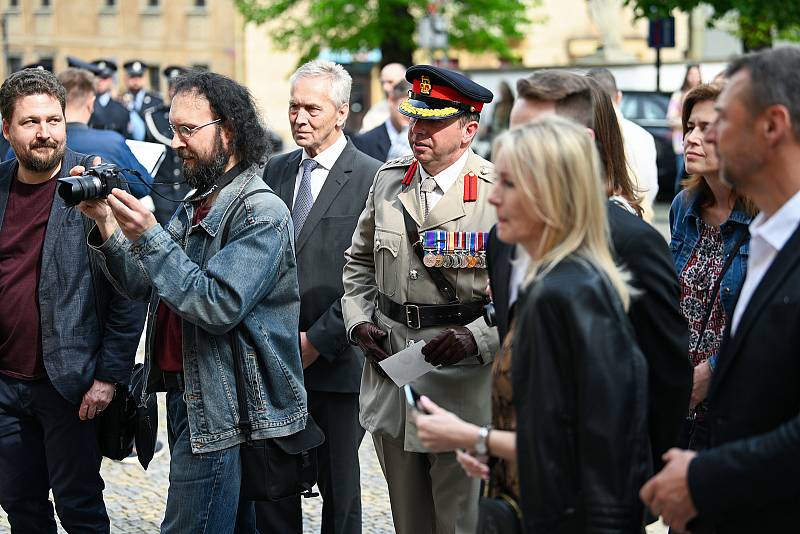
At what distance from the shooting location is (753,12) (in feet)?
58.2

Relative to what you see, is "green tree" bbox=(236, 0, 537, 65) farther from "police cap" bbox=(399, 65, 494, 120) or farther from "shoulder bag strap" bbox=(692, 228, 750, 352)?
"shoulder bag strap" bbox=(692, 228, 750, 352)

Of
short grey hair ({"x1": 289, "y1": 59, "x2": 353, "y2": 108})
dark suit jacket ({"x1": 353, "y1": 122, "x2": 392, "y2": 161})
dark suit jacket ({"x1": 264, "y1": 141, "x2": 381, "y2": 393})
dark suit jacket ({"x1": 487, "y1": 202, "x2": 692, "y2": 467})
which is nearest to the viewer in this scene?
dark suit jacket ({"x1": 487, "y1": 202, "x2": 692, "y2": 467})

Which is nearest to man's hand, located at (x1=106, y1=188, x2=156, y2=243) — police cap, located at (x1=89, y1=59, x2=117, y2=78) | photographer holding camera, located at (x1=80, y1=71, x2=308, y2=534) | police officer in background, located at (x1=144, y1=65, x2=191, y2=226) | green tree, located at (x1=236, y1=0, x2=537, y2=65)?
photographer holding camera, located at (x1=80, y1=71, x2=308, y2=534)

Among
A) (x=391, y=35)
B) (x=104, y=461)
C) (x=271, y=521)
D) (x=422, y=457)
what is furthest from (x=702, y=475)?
(x=391, y=35)

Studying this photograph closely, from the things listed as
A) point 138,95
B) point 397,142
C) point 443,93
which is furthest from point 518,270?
point 138,95

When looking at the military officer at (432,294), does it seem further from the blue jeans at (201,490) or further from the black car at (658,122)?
the black car at (658,122)

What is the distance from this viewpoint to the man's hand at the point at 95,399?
4.72 meters

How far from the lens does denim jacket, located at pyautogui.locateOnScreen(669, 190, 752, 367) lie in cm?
416

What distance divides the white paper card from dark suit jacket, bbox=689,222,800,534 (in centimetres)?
164

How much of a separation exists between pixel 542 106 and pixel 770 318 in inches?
42.4

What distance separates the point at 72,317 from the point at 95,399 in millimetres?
333

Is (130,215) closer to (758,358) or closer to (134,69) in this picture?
(758,358)

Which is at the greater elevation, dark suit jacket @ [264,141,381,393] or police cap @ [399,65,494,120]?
police cap @ [399,65,494,120]

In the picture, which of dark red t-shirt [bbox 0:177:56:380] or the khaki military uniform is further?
dark red t-shirt [bbox 0:177:56:380]
